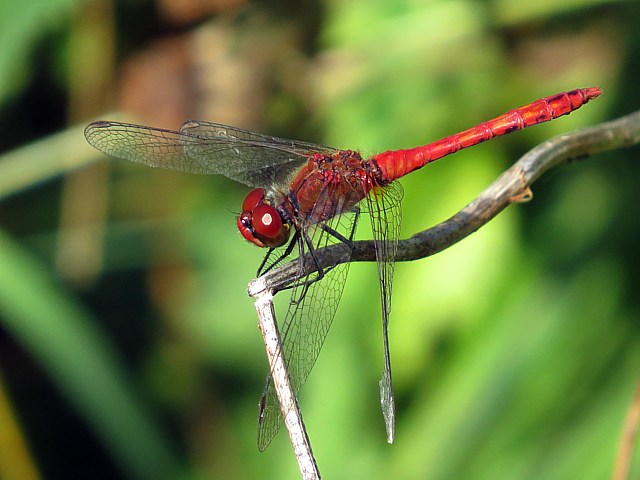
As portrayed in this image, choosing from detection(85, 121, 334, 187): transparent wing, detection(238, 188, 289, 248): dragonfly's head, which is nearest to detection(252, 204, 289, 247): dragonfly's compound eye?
detection(238, 188, 289, 248): dragonfly's head

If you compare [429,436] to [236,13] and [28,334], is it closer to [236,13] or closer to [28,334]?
[28,334]

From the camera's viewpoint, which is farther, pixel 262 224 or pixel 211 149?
pixel 211 149

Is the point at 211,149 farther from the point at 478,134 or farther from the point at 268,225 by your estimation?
the point at 478,134

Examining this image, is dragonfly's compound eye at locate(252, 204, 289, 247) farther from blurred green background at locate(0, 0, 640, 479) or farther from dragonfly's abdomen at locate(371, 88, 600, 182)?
dragonfly's abdomen at locate(371, 88, 600, 182)


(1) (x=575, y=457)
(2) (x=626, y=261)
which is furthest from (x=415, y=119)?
(1) (x=575, y=457)

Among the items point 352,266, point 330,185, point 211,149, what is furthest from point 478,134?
point 211,149

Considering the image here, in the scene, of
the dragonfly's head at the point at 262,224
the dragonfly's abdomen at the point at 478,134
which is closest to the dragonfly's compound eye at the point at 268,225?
the dragonfly's head at the point at 262,224
